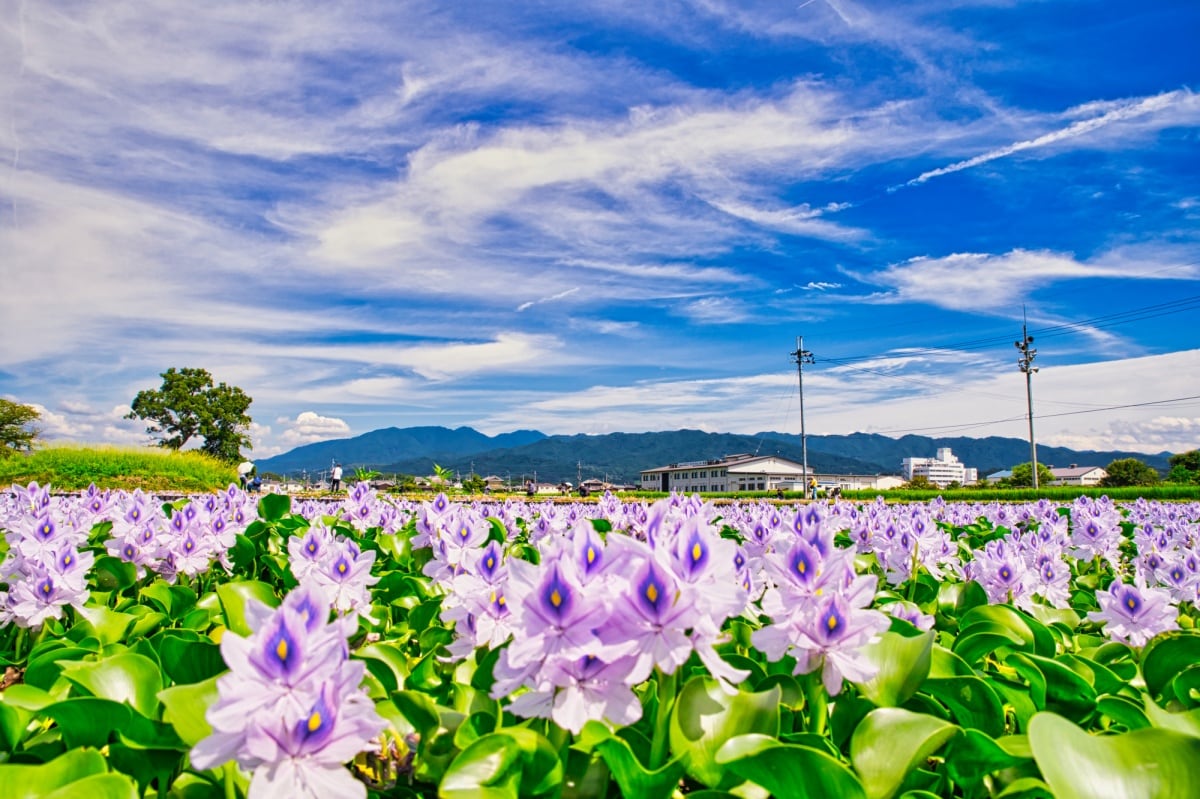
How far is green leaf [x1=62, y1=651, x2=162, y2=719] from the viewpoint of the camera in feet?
5.38

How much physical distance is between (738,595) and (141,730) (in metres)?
1.17

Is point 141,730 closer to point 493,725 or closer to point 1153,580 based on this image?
point 493,725

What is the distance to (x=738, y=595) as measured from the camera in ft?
4.42

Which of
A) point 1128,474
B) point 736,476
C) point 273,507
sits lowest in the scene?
point 736,476

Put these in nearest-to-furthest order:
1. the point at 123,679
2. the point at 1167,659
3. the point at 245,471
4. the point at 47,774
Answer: the point at 47,774
the point at 123,679
the point at 1167,659
the point at 245,471

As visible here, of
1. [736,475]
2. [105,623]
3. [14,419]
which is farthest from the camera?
[736,475]

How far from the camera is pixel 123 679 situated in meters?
1.67

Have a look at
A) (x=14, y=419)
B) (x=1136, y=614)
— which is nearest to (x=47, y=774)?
(x=1136, y=614)

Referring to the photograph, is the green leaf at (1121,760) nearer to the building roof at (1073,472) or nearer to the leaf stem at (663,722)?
the leaf stem at (663,722)

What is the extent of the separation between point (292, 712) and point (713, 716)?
0.75m

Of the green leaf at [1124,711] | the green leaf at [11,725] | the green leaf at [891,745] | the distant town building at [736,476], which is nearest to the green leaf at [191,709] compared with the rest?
the green leaf at [11,725]

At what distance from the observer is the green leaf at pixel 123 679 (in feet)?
5.38

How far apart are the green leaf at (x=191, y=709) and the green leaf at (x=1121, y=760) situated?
4.36 ft

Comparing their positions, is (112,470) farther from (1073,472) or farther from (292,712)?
(1073,472)
